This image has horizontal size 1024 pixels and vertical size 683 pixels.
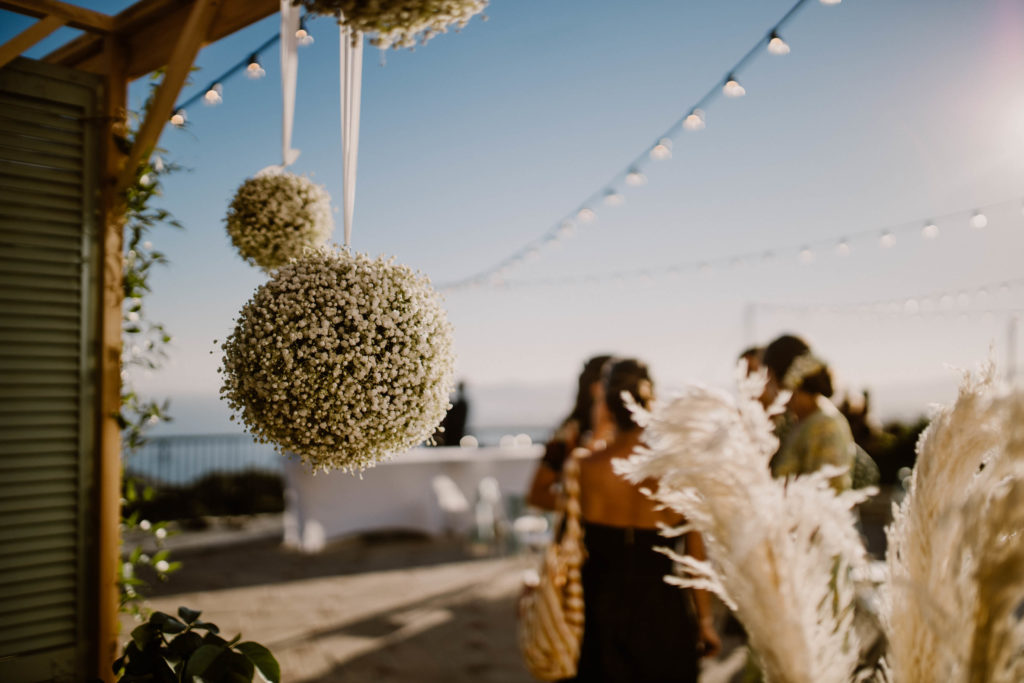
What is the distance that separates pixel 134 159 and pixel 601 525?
222 centimetres

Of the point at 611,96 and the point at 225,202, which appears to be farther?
the point at 611,96

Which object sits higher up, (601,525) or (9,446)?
(9,446)

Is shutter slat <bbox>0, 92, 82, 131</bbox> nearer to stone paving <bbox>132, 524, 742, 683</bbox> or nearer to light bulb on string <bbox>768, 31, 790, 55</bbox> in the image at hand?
light bulb on string <bbox>768, 31, 790, 55</bbox>

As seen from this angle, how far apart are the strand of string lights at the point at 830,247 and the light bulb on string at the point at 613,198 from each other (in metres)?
2.44

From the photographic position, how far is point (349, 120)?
1453mm

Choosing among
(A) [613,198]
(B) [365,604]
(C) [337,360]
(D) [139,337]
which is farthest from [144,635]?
(B) [365,604]

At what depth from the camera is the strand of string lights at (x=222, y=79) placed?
2.25 metres

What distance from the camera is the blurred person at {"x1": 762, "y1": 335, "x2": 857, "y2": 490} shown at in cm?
279

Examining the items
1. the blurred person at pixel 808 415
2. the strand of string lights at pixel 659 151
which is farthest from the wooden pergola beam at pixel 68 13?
the blurred person at pixel 808 415

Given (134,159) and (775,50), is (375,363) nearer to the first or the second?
(134,159)

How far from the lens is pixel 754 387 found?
103 cm

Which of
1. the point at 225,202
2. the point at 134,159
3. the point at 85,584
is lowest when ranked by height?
the point at 85,584

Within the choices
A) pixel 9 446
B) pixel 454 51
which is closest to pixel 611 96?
pixel 454 51

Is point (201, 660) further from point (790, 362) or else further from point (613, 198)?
point (613, 198)
